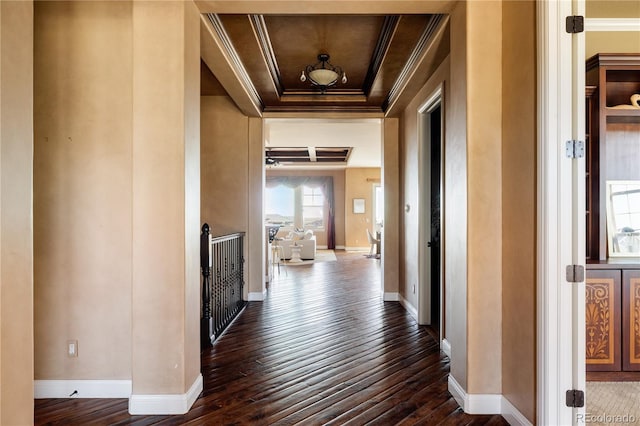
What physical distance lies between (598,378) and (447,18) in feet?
9.76

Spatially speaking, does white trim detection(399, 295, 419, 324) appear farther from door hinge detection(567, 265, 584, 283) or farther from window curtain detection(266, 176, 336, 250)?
window curtain detection(266, 176, 336, 250)

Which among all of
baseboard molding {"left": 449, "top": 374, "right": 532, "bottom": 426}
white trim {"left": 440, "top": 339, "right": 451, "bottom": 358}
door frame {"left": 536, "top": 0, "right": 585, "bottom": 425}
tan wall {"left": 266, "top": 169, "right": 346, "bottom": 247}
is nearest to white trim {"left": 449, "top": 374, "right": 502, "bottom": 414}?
baseboard molding {"left": 449, "top": 374, "right": 532, "bottom": 426}

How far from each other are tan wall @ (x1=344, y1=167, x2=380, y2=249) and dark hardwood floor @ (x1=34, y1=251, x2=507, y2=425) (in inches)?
320

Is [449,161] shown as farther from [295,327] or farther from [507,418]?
[295,327]

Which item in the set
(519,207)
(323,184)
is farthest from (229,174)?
(323,184)

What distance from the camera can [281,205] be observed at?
13.4 metres

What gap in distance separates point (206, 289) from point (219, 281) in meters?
0.49

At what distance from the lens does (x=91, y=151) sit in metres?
2.48

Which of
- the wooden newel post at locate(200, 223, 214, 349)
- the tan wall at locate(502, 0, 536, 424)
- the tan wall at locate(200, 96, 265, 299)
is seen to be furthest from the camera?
the tan wall at locate(200, 96, 265, 299)

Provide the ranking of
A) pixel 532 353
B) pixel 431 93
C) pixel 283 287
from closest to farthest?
1. pixel 532 353
2. pixel 431 93
3. pixel 283 287

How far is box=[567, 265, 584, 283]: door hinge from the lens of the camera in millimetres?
1802

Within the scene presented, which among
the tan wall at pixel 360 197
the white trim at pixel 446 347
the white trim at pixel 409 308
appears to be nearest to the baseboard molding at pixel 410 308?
the white trim at pixel 409 308

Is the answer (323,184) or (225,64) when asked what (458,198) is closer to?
(225,64)

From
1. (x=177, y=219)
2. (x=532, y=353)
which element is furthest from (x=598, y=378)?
(x=177, y=219)
